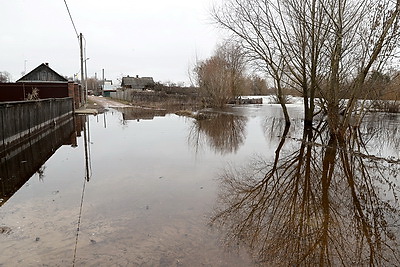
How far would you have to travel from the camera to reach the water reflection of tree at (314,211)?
12.4 ft

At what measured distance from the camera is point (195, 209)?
17.0 feet

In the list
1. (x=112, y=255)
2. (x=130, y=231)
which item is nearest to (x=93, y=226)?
(x=130, y=231)

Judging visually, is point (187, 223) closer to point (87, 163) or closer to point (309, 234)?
point (309, 234)

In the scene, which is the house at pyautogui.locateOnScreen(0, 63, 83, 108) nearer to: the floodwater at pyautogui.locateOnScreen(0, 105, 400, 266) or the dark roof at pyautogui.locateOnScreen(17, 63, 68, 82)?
the dark roof at pyautogui.locateOnScreen(17, 63, 68, 82)

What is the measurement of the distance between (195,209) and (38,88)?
21.6 meters

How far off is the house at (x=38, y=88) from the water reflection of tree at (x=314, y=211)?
13134 mm

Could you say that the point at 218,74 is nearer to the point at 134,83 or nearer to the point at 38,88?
the point at 38,88

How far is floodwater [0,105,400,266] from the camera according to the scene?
373 cm

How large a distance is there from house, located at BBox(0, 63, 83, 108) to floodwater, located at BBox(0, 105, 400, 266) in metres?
9.99

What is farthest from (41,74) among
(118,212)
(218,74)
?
(118,212)

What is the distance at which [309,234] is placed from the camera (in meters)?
4.23

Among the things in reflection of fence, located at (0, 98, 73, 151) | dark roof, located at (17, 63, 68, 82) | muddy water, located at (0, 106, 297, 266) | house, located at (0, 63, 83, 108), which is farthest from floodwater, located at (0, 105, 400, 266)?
dark roof, located at (17, 63, 68, 82)

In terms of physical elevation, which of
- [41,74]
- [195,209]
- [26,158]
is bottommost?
[195,209]

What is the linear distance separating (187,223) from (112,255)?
131cm
